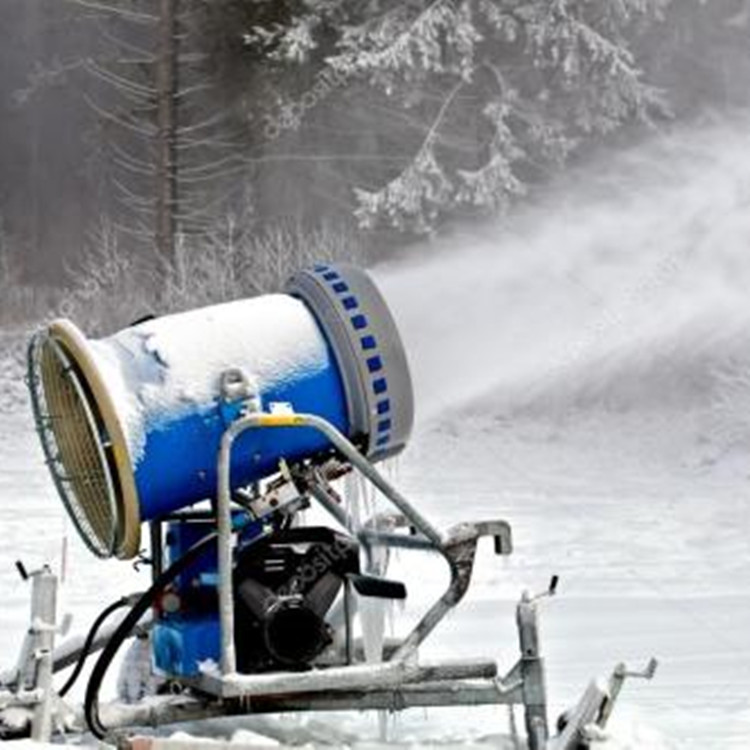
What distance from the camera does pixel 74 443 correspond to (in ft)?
18.7

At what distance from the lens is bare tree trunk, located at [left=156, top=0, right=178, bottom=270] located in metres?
24.8

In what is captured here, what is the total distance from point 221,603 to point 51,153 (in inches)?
1279

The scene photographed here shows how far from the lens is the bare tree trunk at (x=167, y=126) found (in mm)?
24797

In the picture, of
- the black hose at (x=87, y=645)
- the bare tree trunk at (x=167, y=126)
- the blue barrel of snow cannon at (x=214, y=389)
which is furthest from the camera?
the bare tree trunk at (x=167, y=126)

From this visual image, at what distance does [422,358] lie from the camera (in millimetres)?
15859

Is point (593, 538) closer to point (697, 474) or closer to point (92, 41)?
point (697, 474)

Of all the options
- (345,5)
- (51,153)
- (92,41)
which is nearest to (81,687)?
(345,5)

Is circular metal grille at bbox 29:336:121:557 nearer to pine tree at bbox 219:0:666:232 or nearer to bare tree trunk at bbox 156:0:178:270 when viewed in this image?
pine tree at bbox 219:0:666:232

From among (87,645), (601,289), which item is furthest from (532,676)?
(601,289)

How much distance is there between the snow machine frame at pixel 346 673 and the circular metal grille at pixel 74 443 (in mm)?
238

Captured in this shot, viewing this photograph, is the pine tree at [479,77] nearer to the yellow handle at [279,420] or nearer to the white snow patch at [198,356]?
the white snow patch at [198,356]

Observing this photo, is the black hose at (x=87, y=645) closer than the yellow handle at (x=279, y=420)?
No

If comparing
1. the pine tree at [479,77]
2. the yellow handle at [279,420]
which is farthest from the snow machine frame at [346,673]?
the pine tree at [479,77]

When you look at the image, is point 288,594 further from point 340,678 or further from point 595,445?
point 595,445
